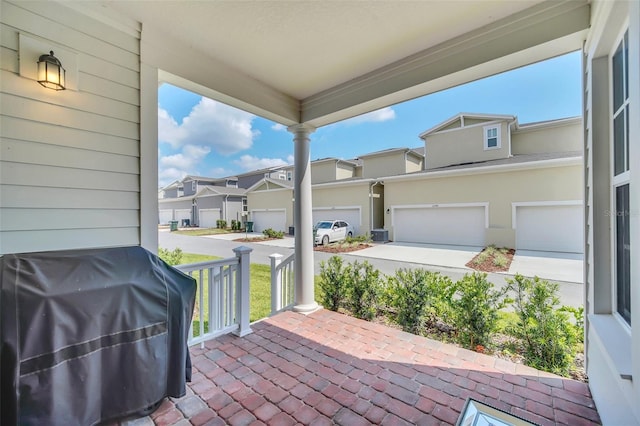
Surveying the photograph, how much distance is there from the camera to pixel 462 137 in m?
12.4

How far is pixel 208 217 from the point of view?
72.0ft

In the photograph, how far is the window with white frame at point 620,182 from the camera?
1659 mm

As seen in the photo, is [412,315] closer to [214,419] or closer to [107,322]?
[214,419]

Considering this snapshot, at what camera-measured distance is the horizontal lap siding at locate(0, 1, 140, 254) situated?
1.70 meters

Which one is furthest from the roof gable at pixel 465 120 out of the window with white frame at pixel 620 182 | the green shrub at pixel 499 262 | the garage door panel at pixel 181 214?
the garage door panel at pixel 181 214

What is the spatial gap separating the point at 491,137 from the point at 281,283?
39.5 ft

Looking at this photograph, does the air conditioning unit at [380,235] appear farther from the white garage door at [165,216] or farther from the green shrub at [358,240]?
the white garage door at [165,216]

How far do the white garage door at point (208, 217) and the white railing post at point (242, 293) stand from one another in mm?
19160

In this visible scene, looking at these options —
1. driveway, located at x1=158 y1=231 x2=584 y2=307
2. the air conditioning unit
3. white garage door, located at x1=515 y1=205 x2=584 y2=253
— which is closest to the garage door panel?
driveway, located at x1=158 y1=231 x2=584 y2=307

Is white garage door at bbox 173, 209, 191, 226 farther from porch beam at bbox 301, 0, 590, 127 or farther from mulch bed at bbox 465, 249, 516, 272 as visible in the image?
porch beam at bbox 301, 0, 590, 127

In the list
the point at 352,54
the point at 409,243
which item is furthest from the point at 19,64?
the point at 409,243

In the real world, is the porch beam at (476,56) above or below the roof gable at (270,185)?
below

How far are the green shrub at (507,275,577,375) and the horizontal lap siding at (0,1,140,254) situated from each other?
381 centimetres

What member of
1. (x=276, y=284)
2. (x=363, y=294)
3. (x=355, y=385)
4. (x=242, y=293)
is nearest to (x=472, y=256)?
(x=363, y=294)
